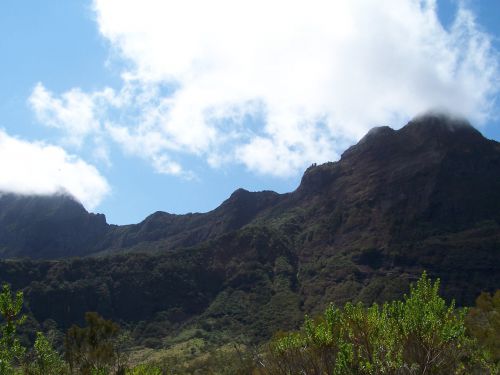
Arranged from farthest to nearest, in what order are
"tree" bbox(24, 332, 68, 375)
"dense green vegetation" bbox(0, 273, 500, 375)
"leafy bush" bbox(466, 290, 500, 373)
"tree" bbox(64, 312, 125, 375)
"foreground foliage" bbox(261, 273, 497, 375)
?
"leafy bush" bbox(466, 290, 500, 373) → "tree" bbox(64, 312, 125, 375) → "tree" bbox(24, 332, 68, 375) → "foreground foliage" bbox(261, 273, 497, 375) → "dense green vegetation" bbox(0, 273, 500, 375)

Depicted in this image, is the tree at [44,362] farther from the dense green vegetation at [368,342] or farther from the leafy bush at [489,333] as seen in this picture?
the leafy bush at [489,333]

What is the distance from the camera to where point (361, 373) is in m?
25.7

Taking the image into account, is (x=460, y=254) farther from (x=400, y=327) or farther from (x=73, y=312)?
(x=400, y=327)

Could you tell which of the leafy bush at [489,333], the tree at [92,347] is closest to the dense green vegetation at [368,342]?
the tree at [92,347]

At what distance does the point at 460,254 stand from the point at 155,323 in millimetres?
107842

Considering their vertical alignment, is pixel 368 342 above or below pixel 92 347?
below

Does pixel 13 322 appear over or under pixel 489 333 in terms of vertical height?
over

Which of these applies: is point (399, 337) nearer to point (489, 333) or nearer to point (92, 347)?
point (92, 347)

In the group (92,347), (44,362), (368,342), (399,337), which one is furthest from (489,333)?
(44,362)

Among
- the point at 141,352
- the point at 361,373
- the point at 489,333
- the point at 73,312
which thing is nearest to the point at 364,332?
the point at 361,373

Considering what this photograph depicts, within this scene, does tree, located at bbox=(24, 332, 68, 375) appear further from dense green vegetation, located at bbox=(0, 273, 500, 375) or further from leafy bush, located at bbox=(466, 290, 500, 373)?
leafy bush, located at bbox=(466, 290, 500, 373)

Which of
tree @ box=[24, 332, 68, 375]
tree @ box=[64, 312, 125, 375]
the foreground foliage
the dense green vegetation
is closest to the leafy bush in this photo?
the dense green vegetation

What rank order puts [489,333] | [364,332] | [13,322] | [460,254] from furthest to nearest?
[460,254]
[489,333]
[364,332]
[13,322]

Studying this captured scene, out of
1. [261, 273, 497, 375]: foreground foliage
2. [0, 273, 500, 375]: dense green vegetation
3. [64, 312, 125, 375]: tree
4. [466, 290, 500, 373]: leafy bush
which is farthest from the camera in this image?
[466, 290, 500, 373]: leafy bush
